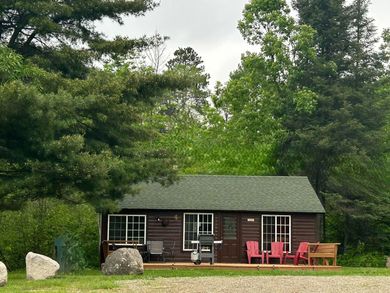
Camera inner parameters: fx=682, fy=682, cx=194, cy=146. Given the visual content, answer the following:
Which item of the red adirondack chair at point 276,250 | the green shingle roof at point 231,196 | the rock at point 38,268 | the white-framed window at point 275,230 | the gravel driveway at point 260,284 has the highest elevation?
the green shingle roof at point 231,196

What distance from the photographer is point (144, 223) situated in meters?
26.8

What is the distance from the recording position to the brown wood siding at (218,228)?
2684 centimetres

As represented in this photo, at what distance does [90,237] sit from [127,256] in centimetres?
994

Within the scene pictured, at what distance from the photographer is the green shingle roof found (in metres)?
26.7

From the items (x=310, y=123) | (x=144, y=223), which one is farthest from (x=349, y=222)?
(x=144, y=223)

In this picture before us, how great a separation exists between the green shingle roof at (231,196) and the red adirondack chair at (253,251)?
1.33m

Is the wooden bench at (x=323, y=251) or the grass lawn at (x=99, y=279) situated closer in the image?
the grass lawn at (x=99, y=279)

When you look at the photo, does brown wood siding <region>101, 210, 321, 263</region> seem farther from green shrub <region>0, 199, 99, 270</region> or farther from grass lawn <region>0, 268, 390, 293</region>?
grass lawn <region>0, 268, 390, 293</region>

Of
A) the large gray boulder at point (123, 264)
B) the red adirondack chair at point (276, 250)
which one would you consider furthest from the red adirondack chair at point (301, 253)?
the large gray boulder at point (123, 264)

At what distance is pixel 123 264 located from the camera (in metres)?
20.1

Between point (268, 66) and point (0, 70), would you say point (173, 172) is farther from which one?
point (268, 66)

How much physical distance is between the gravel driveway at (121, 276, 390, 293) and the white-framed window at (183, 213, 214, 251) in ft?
25.2

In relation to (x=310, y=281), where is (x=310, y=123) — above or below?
above

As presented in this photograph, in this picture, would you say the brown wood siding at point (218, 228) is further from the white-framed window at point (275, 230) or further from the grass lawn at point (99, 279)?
the grass lawn at point (99, 279)
